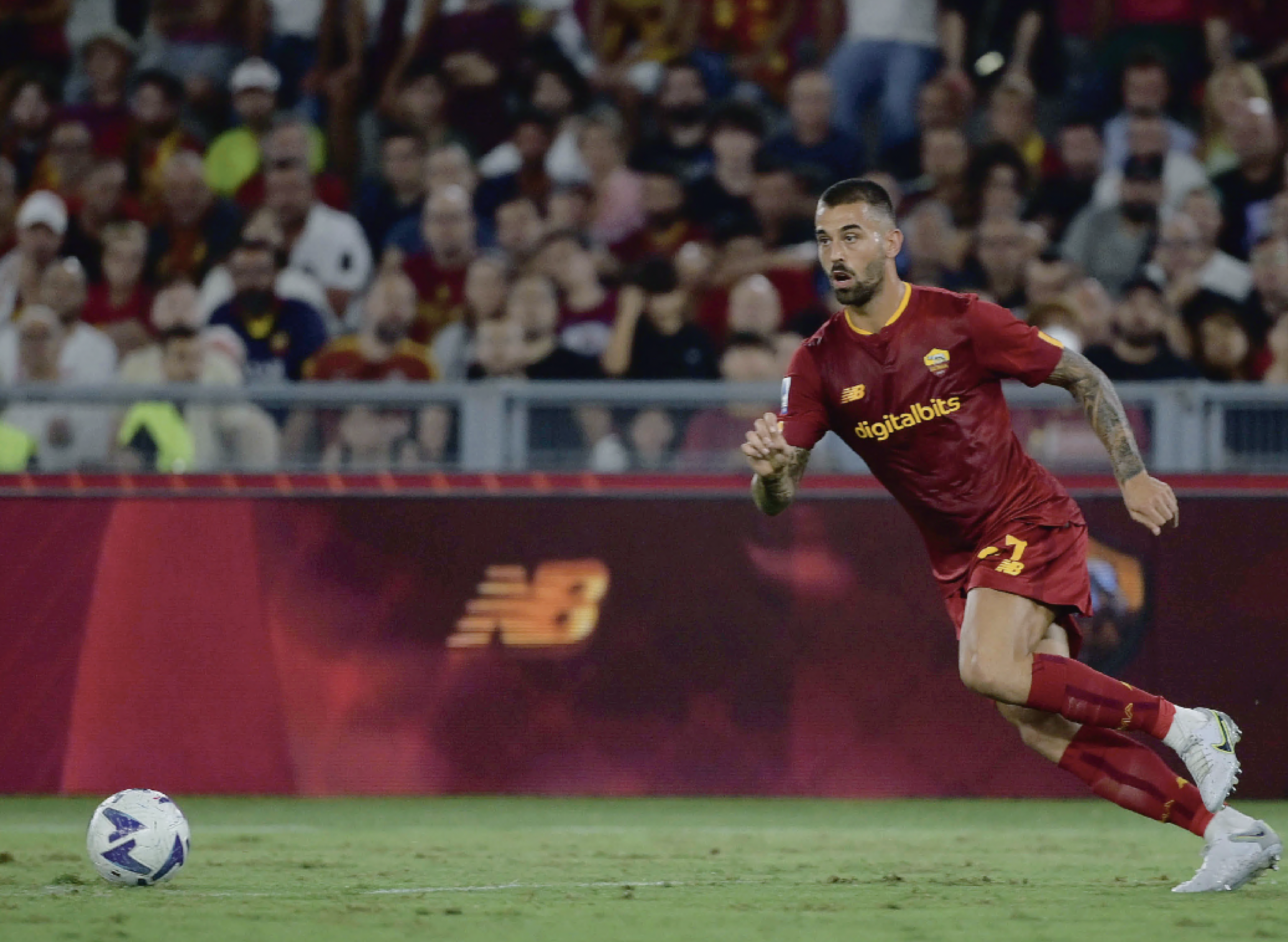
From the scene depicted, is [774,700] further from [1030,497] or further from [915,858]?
[1030,497]

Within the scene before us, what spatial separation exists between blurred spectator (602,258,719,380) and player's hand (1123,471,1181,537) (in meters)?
5.04

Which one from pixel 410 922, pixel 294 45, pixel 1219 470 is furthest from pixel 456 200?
pixel 410 922

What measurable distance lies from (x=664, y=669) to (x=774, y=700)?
589 mm

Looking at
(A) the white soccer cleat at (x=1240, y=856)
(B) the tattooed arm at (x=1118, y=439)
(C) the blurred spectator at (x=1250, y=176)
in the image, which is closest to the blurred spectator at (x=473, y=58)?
(C) the blurred spectator at (x=1250, y=176)

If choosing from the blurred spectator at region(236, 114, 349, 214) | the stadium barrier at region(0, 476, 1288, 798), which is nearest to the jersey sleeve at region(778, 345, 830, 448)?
the stadium barrier at region(0, 476, 1288, 798)

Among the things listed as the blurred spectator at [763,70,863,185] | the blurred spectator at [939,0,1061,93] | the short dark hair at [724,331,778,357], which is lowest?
the short dark hair at [724,331,778,357]

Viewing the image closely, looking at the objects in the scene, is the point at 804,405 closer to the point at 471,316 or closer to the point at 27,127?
the point at 471,316

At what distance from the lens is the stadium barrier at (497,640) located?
9.98 m

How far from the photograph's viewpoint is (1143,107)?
507 inches

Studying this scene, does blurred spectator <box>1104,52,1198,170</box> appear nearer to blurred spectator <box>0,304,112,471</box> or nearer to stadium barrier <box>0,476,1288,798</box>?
stadium barrier <box>0,476,1288,798</box>

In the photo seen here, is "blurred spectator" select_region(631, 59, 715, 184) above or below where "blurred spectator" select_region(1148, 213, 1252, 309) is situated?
above

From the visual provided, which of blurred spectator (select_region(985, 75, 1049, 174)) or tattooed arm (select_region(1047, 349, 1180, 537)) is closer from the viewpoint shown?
tattooed arm (select_region(1047, 349, 1180, 537))

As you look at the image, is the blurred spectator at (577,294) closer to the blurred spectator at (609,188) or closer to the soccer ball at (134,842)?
the blurred spectator at (609,188)

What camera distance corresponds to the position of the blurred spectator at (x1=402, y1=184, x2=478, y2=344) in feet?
40.5
